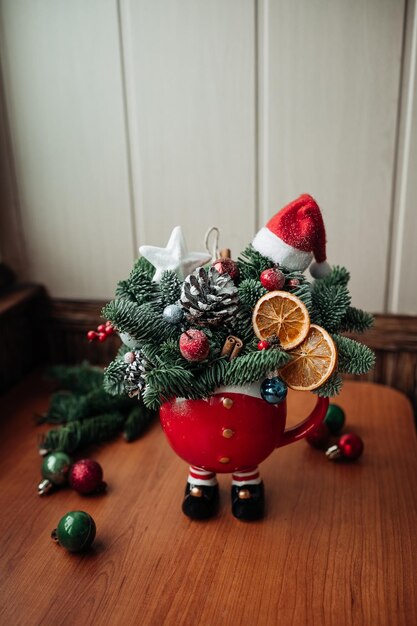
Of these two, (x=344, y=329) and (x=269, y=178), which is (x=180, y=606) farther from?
(x=269, y=178)

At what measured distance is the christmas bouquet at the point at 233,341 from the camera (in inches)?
27.0

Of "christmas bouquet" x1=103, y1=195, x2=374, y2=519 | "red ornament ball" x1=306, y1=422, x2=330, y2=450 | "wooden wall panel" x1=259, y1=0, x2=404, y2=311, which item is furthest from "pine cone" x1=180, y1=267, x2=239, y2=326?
"wooden wall panel" x1=259, y1=0, x2=404, y2=311

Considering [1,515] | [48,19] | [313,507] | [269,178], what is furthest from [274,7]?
[1,515]

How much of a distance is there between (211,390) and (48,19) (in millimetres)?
818

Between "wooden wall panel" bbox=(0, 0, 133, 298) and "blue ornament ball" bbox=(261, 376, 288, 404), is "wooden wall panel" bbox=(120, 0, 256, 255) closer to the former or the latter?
"wooden wall panel" bbox=(0, 0, 133, 298)

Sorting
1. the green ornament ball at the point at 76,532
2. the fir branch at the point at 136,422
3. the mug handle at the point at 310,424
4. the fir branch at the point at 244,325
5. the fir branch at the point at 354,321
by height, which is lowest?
the fir branch at the point at 136,422

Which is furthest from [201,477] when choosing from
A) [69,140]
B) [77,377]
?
[69,140]

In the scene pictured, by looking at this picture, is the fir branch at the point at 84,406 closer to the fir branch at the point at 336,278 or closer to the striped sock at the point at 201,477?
the striped sock at the point at 201,477

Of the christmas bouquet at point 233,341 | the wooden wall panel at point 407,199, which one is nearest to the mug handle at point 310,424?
the christmas bouquet at point 233,341

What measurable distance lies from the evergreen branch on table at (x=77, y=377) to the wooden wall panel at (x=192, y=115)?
0.29m

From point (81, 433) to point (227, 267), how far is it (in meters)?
0.42

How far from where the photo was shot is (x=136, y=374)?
2.40ft

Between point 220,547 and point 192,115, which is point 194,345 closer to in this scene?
point 220,547

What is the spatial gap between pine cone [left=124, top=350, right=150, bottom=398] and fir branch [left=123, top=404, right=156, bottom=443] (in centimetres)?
27
